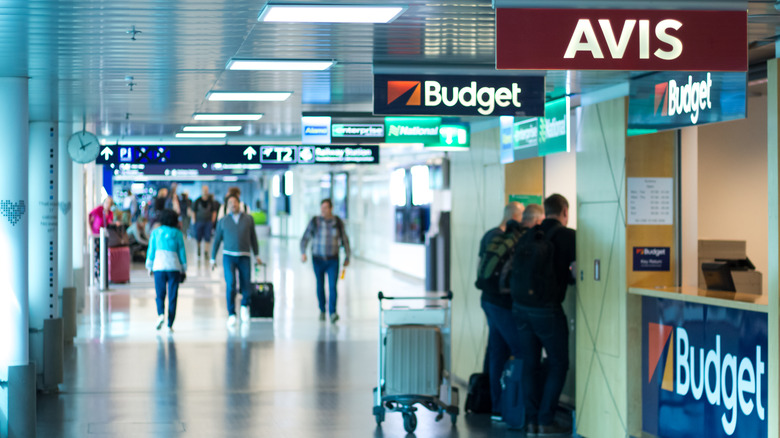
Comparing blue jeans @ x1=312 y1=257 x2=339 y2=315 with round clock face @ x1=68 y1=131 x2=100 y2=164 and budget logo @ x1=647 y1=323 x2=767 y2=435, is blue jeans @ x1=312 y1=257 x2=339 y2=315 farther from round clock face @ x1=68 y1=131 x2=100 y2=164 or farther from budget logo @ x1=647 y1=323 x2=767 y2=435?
budget logo @ x1=647 y1=323 x2=767 y2=435

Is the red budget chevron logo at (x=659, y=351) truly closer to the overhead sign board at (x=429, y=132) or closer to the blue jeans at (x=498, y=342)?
the blue jeans at (x=498, y=342)

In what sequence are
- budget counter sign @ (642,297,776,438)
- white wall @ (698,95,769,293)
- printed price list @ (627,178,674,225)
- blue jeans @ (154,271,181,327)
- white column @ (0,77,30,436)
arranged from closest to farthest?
budget counter sign @ (642,297,776,438) → printed price list @ (627,178,674,225) → white column @ (0,77,30,436) → white wall @ (698,95,769,293) → blue jeans @ (154,271,181,327)

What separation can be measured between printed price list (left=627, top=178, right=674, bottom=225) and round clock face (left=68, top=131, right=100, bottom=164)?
6.69 meters

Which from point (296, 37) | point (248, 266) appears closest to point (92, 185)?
point (248, 266)

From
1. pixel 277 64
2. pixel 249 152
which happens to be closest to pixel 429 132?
pixel 277 64

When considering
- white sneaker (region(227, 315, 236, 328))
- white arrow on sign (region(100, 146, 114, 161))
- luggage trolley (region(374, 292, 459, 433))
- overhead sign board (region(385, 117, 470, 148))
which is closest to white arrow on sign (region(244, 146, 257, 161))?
white arrow on sign (region(100, 146, 114, 161))

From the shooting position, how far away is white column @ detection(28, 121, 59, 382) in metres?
9.72

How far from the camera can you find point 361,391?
9.77 meters

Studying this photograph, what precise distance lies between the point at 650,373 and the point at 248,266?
8070 millimetres

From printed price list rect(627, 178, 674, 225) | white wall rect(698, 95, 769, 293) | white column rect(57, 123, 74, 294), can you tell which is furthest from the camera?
white column rect(57, 123, 74, 294)

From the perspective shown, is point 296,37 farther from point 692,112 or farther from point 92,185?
point 92,185

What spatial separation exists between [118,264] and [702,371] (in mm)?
16301

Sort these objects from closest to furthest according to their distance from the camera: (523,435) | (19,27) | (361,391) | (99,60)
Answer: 1. (19,27)
2. (99,60)
3. (523,435)
4. (361,391)

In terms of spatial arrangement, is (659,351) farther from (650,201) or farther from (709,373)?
(650,201)
